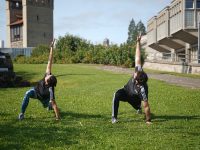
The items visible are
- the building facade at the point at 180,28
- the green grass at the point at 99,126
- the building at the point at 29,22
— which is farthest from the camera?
the building at the point at 29,22

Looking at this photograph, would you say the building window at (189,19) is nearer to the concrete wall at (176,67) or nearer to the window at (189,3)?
the window at (189,3)

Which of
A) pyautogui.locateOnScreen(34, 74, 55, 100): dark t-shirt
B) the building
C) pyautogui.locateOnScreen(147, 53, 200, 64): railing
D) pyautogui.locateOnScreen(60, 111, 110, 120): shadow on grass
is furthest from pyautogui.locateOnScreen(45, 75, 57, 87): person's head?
the building

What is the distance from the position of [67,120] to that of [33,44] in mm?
91292

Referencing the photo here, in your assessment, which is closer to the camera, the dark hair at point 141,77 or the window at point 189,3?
the dark hair at point 141,77

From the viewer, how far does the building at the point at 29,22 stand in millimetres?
100000

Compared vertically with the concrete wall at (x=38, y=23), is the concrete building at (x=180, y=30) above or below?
below

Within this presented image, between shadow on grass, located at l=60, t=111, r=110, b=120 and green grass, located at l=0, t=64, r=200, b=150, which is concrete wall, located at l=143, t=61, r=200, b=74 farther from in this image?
shadow on grass, located at l=60, t=111, r=110, b=120

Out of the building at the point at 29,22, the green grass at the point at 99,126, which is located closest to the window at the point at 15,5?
the building at the point at 29,22

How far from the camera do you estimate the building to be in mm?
100000

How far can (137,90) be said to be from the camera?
10.4 meters

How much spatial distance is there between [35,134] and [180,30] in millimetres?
34503

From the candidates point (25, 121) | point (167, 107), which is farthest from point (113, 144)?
point (167, 107)

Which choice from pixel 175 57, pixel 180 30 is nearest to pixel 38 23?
pixel 180 30

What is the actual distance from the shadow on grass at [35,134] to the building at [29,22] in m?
90.2
